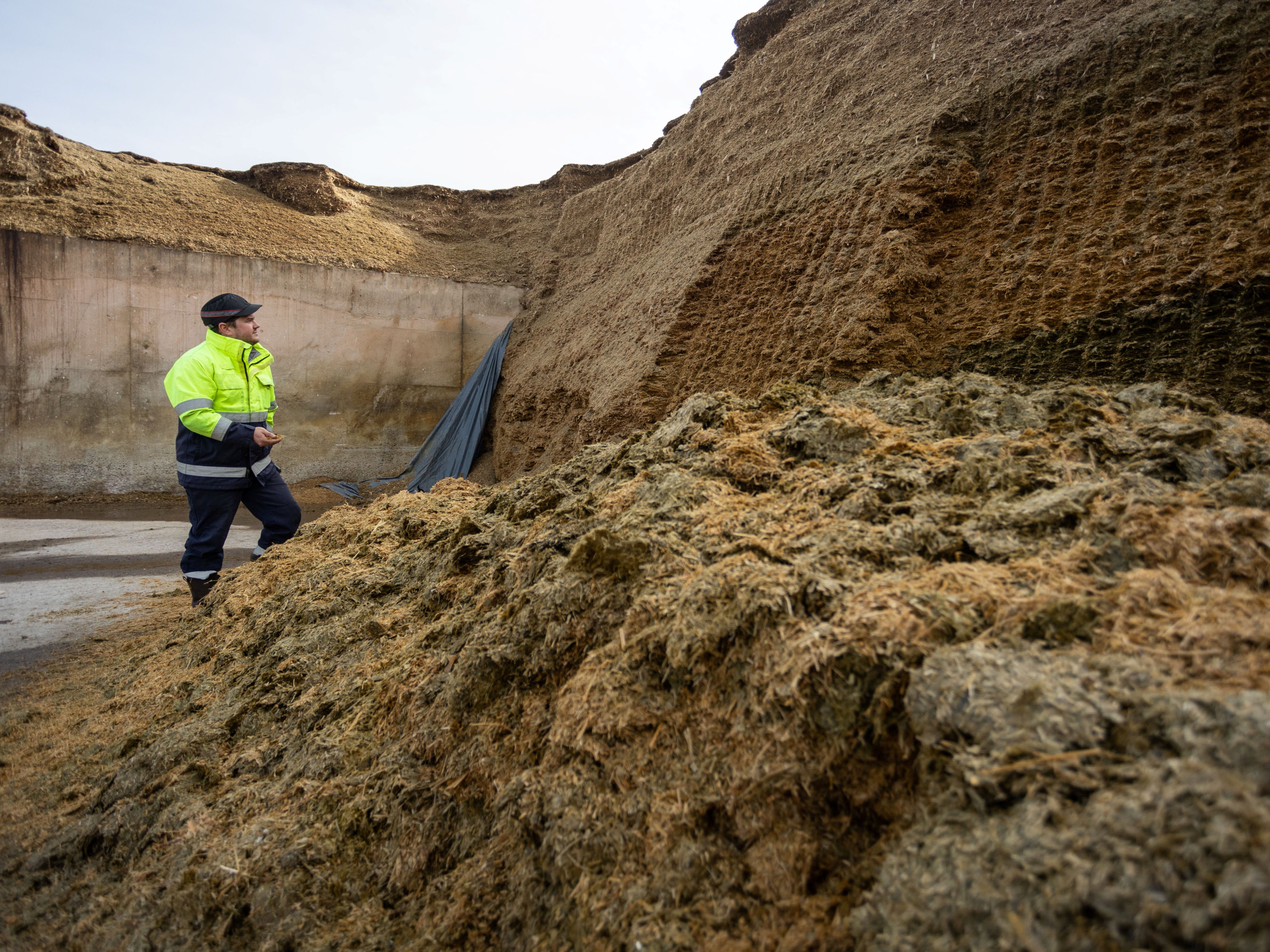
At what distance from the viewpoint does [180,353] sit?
9.27 meters

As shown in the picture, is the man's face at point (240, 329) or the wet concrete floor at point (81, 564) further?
the man's face at point (240, 329)

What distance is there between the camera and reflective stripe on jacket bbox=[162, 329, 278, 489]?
421 cm

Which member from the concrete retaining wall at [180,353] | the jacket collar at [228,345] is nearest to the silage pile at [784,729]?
the jacket collar at [228,345]

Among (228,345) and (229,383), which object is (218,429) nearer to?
(229,383)

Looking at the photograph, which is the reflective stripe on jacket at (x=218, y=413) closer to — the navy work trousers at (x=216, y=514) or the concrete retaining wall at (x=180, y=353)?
the navy work trousers at (x=216, y=514)

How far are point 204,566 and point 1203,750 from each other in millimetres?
4788

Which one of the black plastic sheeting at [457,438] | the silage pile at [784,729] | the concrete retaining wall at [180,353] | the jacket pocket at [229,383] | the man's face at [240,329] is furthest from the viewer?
the black plastic sheeting at [457,438]

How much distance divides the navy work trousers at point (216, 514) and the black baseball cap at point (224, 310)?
99cm

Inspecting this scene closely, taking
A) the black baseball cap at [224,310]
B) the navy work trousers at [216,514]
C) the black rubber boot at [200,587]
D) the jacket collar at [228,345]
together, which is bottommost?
the black rubber boot at [200,587]

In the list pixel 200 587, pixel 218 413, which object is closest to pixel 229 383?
pixel 218 413

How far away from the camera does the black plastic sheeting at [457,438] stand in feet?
30.6

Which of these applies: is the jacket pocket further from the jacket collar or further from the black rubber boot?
the black rubber boot

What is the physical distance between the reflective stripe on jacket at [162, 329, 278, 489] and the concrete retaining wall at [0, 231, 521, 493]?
18.7ft

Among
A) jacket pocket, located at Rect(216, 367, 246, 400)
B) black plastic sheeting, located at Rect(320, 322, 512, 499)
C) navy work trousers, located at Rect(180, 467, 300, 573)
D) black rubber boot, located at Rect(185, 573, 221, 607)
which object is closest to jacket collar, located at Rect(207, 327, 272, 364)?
jacket pocket, located at Rect(216, 367, 246, 400)
